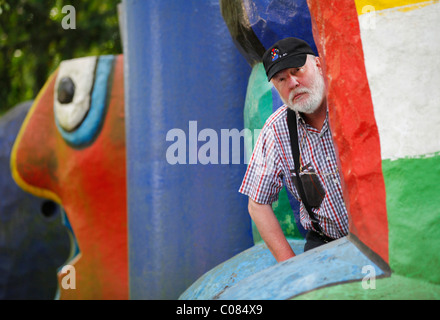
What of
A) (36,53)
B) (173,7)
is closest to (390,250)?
(173,7)

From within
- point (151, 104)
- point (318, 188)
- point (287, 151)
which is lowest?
point (318, 188)

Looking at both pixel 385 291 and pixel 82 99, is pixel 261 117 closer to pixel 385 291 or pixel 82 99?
pixel 385 291

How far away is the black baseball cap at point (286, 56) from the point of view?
57.9 inches

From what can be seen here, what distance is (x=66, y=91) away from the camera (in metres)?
3.00

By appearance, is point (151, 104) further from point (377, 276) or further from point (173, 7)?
point (377, 276)

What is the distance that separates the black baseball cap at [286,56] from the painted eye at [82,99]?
1.65m

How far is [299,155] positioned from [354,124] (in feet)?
0.96

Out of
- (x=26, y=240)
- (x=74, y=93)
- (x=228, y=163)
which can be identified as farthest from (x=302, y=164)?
(x=26, y=240)

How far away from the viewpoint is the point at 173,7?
88.3 inches

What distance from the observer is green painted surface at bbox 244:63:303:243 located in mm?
1809

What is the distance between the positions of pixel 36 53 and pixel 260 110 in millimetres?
4604
